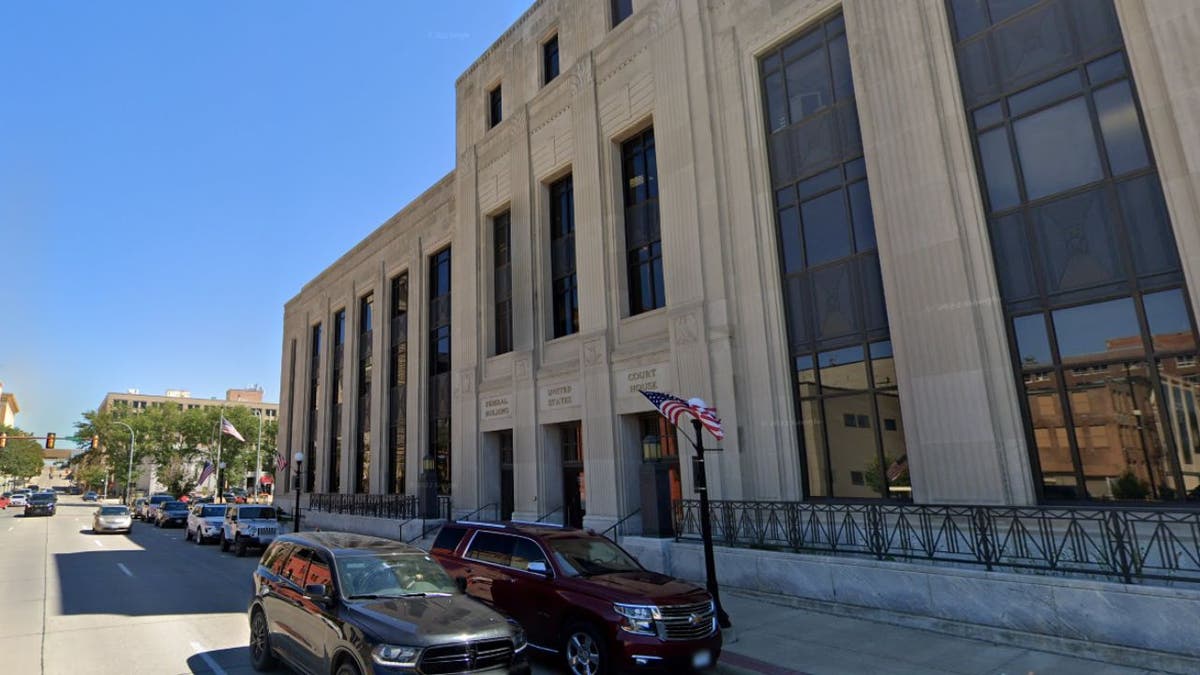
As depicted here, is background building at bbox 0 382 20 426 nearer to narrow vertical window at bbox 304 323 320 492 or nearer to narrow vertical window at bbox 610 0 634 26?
narrow vertical window at bbox 304 323 320 492

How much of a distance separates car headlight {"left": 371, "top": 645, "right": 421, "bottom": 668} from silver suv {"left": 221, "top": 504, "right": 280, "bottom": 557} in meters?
19.5

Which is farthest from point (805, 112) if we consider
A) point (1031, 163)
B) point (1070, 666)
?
point (1070, 666)

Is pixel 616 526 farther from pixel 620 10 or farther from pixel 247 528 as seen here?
pixel 620 10

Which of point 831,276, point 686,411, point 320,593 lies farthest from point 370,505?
point 320,593

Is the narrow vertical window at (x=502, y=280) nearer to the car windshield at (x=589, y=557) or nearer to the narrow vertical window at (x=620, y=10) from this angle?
the narrow vertical window at (x=620, y=10)

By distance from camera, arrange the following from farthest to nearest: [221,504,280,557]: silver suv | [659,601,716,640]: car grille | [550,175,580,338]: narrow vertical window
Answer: [221,504,280,557]: silver suv
[550,175,580,338]: narrow vertical window
[659,601,716,640]: car grille

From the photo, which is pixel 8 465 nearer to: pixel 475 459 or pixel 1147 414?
pixel 475 459

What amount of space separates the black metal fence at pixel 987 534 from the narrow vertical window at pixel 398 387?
1919 cm

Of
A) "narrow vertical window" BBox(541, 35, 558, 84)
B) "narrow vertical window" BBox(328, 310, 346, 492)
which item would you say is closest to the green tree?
"narrow vertical window" BBox(328, 310, 346, 492)

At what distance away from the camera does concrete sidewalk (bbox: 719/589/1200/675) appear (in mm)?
7957

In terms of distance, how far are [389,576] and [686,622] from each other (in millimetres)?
3702

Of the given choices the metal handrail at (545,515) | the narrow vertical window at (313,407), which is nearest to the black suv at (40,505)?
the narrow vertical window at (313,407)

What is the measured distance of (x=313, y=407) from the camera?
41.8m

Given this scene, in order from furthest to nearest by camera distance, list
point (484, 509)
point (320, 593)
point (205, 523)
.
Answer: point (205, 523)
point (484, 509)
point (320, 593)
